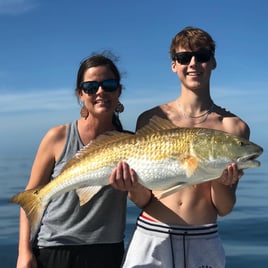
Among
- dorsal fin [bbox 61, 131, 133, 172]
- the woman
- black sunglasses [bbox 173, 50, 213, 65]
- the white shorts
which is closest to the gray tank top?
the woman

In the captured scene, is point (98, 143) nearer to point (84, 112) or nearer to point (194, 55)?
point (84, 112)

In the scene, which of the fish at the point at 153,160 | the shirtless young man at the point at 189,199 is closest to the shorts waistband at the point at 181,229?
the shirtless young man at the point at 189,199

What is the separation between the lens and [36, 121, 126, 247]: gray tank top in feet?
16.1

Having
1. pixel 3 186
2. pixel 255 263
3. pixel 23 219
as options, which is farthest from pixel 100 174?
pixel 3 186

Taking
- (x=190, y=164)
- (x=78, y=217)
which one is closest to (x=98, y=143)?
(x=78, y=217)

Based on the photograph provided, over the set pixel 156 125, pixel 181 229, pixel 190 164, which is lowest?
pixel 181 229

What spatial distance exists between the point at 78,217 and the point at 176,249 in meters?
1.04

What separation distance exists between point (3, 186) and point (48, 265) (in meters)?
29.7

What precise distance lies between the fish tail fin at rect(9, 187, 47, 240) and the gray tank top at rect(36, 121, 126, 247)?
25 cm

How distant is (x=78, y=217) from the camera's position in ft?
16.2

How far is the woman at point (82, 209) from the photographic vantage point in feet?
16.2

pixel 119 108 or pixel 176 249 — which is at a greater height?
pixel 119 108

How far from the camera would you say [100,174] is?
15.6 ft

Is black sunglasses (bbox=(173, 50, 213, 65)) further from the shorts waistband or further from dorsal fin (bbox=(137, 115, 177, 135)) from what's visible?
the shorts waistband
